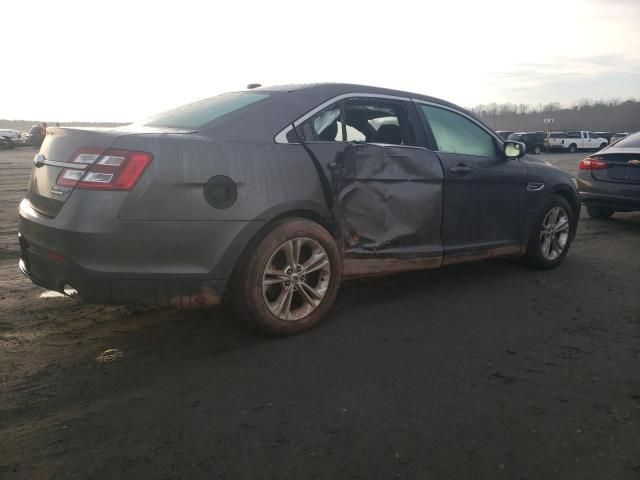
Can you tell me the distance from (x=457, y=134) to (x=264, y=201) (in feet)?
7.14

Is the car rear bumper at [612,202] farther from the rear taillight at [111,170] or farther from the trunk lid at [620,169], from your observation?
the rear taillight at [111,170]

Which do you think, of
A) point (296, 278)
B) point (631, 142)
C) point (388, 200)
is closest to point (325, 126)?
point (388, 200)

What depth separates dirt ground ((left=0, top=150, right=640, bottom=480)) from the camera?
220 centimetres

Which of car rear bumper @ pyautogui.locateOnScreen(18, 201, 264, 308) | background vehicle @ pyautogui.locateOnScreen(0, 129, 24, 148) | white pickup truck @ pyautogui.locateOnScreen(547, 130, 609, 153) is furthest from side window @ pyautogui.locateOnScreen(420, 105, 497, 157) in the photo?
white pickup truck @ pyautogui.locateOnScreen(547, 130, 609, 153)

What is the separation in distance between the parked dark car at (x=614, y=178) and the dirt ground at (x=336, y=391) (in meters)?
3.56

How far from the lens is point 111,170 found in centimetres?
287

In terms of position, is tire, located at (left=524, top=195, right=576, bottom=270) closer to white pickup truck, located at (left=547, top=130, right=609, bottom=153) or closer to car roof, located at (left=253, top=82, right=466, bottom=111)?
car roof, located at (left=253, top=82, right=466, bottom=111)

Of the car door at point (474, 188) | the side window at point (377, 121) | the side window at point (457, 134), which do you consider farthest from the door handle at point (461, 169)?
the side window at point (377, 121)

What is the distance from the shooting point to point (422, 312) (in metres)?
4.04

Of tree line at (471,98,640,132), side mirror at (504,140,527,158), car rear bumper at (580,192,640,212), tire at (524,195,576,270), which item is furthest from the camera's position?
tree line at (471,98,640,132)

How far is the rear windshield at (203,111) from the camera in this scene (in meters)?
3.45

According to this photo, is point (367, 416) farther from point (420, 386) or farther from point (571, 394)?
point (571, 394)

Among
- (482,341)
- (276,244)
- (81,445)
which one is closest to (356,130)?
(276,244)

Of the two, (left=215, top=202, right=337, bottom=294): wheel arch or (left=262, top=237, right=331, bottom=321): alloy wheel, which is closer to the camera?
(left=215, top=202, right=337, bottom=294): wheel arch
